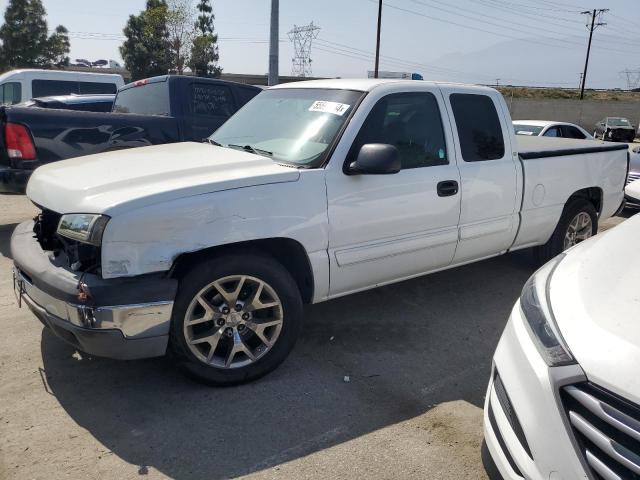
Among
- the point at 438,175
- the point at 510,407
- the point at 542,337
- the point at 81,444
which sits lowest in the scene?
the point at 81,444

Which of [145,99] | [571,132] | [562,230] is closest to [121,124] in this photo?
[145,99]

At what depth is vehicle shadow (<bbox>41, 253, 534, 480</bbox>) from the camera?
282 cm

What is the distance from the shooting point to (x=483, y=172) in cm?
443

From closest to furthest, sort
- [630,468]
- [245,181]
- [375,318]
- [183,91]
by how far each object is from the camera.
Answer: [630,468]
[245,181]
[375,318]
[183,91]

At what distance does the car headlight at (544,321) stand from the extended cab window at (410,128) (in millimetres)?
1516

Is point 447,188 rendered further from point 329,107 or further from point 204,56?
point 204,56

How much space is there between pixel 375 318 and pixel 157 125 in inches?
154

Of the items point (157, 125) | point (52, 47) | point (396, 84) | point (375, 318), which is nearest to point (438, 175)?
point (396, 84)

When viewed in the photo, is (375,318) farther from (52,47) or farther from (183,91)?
(52,47)

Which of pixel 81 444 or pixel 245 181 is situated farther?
pixel 245 181

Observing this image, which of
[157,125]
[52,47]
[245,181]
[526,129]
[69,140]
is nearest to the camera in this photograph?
[245,181]

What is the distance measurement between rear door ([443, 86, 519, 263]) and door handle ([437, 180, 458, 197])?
0.26ft

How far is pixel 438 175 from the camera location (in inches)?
163

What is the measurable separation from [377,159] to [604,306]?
170 cm
